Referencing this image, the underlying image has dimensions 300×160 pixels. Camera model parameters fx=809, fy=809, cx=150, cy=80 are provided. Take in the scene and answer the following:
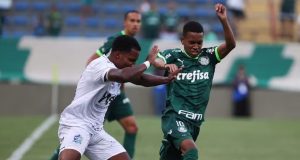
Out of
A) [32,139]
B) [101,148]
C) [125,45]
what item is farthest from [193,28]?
[32,139]

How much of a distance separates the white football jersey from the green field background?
4040 mm

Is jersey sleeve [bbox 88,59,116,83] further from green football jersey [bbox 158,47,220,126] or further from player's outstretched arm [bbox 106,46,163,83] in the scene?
green football jersey [bbox 158,47,220,126]

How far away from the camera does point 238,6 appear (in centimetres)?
2469

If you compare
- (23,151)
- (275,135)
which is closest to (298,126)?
(275,135)

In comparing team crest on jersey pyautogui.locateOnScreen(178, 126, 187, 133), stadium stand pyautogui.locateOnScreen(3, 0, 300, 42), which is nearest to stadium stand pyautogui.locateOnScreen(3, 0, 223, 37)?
stadium stand pyautogui.locateOnScreen(3, 0, 300, 42)

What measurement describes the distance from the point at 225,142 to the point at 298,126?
13.1ft

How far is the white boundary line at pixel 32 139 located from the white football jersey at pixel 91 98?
403cm

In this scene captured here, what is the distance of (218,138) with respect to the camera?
52.9 ft

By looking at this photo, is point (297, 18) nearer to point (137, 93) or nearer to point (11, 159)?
point (137, 93)

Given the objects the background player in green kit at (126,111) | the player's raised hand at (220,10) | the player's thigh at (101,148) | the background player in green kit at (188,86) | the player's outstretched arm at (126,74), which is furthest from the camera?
the background player in green kit at (126,111)

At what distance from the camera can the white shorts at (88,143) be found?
844 centimetres

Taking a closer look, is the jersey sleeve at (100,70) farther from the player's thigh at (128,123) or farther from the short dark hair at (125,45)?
the player's thigh at (128,123)

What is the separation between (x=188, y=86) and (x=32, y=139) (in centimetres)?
642

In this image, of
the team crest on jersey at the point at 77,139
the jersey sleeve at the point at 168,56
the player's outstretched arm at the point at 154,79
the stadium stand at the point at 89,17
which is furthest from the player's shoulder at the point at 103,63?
the stadium stand at the point at 89,17
